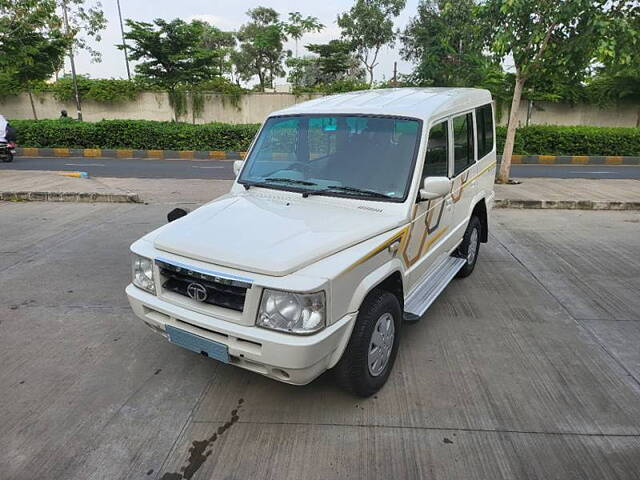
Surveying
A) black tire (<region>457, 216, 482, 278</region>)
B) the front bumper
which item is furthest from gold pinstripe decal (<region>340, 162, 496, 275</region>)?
black tire (<region>457, 216, 482, 278</region>)

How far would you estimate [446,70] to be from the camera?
22.5m

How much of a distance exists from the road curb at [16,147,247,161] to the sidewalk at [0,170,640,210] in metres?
5.61

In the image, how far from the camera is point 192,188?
33.8 ft

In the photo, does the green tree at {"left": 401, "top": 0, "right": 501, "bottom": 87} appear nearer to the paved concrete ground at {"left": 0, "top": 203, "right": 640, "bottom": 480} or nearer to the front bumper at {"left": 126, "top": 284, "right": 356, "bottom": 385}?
the paved concrete ground at {"left": 0, "top": 203, "right": 640, "bottom": 480}

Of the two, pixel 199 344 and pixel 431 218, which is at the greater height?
pixel 431 218

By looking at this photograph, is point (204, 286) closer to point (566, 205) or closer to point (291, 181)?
point (291, 181)

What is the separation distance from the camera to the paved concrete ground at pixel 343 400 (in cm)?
246

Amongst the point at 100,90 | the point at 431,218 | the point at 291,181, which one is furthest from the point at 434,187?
the point at 100,90

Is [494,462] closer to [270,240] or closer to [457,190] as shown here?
[270,240]

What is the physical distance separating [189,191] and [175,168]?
4605 mm

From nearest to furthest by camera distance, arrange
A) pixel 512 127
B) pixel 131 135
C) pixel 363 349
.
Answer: pixel 363 349 → pixel 512 127 → pixel 131 135

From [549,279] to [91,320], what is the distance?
4.69 m

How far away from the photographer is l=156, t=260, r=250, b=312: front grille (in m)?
2.46

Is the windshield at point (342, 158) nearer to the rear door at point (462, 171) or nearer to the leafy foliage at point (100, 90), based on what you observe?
the rear door at point (462, 171)
